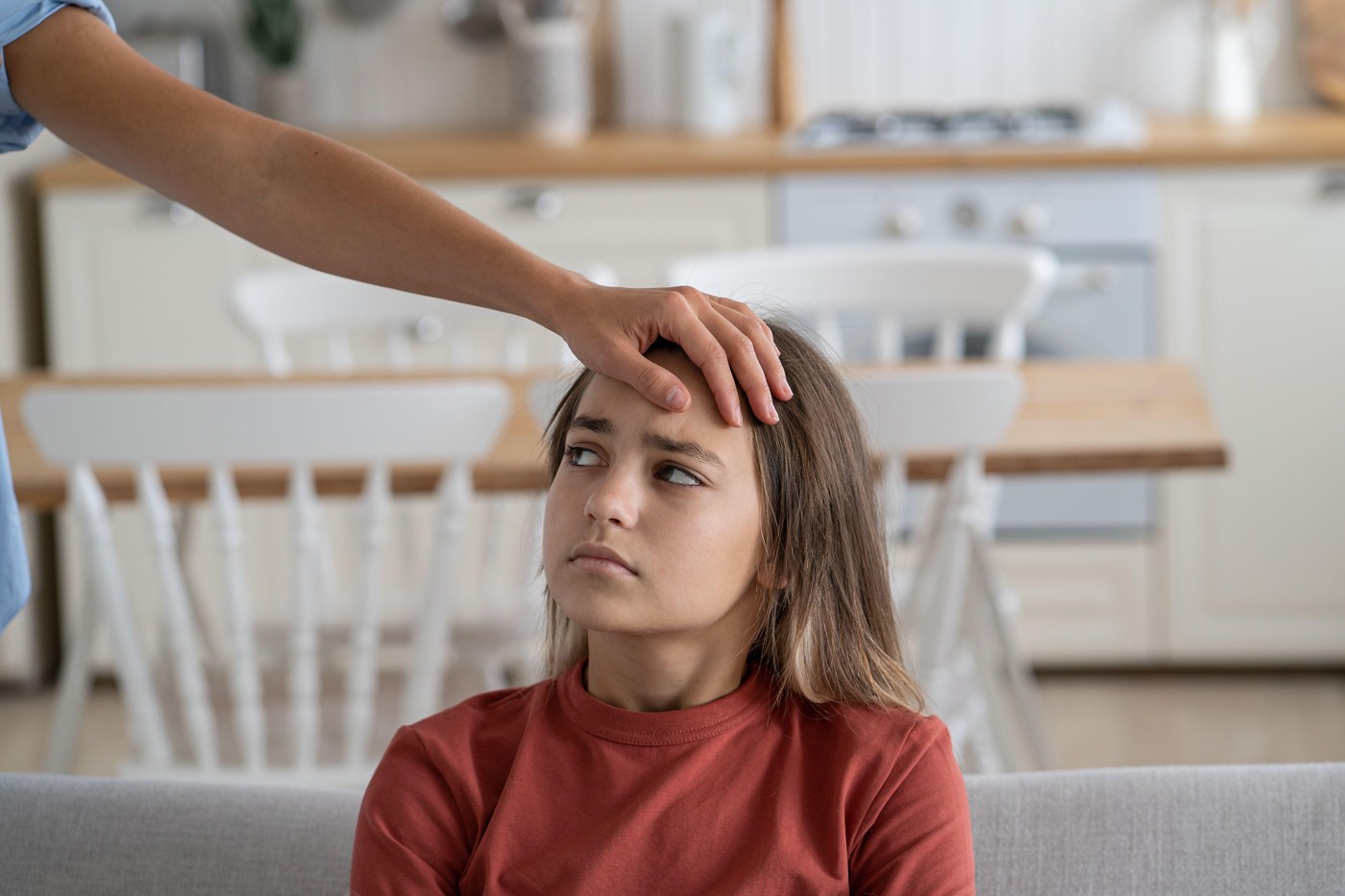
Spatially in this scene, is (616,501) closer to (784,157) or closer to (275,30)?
(784,157)

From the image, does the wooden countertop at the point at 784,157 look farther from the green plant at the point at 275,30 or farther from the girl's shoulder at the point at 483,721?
the girl's shoulder at the point at 483,721

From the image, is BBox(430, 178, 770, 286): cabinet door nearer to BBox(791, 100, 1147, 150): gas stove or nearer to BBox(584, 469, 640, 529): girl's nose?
BBox(791, 100, 1147, 150): gas stove

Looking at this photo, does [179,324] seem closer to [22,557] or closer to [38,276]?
[38,276]

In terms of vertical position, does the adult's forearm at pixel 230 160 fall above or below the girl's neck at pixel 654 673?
above

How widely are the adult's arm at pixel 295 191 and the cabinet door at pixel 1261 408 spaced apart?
214cm

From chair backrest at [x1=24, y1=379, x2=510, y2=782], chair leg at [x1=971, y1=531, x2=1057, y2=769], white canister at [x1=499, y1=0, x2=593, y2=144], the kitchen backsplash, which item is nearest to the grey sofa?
chair backrest at [x1=24, y1=379, x2=510, y2=782]

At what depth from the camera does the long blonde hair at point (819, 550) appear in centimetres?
100

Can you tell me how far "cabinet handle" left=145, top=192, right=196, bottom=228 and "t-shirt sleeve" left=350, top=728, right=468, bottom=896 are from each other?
221 centimetres

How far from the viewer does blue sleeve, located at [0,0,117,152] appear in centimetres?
107

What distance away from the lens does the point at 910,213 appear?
9.60 ft

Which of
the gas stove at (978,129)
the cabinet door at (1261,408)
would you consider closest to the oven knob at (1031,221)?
the gas stove at (978,129)

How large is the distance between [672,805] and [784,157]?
2.10 m

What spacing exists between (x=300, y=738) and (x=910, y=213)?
63.6 inches

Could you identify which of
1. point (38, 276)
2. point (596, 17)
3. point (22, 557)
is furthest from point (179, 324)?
point (22, 557)
